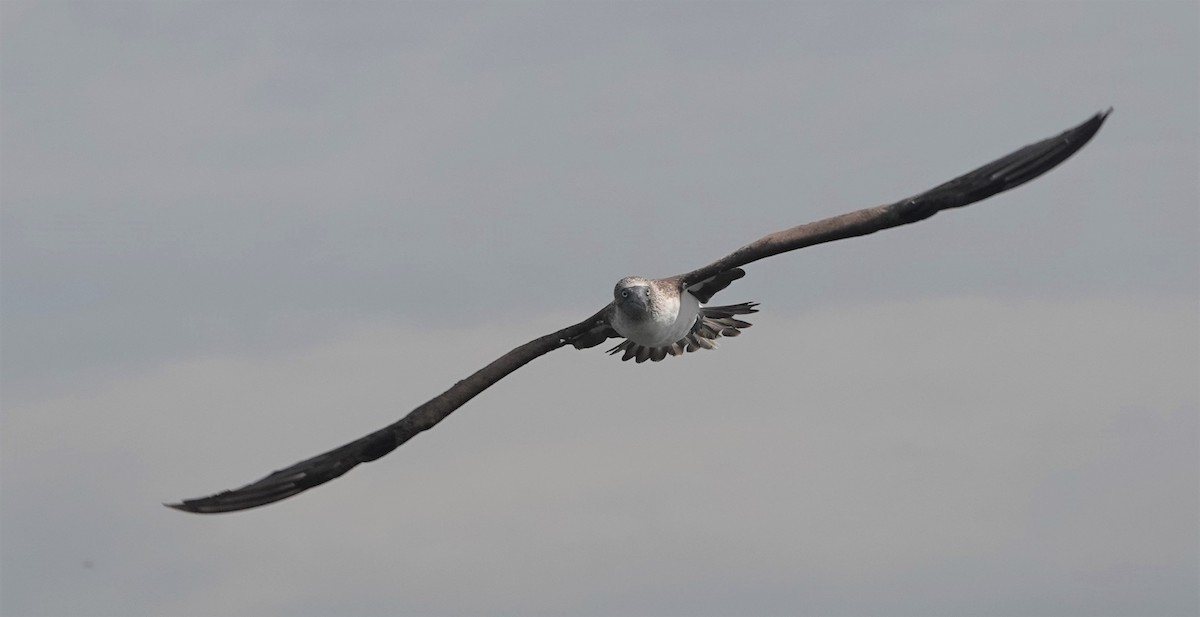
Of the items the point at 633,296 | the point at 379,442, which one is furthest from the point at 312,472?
the point at 633,296

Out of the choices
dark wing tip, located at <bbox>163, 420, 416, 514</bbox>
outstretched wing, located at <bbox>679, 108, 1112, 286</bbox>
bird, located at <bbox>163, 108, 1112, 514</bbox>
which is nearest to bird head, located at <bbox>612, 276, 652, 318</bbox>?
bird, located at <bbox>163, 108, 1112, 514</bbox>

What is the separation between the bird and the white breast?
0.01 m

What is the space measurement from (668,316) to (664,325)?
0.12 meters

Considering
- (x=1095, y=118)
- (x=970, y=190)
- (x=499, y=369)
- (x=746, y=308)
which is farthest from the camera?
(x=746, y=308)

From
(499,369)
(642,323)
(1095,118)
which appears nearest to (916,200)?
(1095,118)

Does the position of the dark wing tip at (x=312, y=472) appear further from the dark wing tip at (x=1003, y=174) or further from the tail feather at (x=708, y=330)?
the dark wing tip at (x=1003, y=174)

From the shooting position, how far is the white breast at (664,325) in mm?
21734

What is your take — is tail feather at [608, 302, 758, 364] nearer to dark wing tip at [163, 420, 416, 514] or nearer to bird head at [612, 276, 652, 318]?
bird head at [612, 276, 652, 318]

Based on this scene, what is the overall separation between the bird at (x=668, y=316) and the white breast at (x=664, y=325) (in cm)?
1

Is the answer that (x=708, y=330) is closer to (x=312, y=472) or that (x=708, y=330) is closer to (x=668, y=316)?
(x=668, y=316)

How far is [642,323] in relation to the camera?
70.9 ft

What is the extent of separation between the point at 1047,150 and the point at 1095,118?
2.44 ft

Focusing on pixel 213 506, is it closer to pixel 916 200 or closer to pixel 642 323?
pixel 642 323

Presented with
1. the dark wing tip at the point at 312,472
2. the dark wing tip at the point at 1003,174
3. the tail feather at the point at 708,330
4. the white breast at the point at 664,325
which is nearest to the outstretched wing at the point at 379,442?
the dark wing tip at the point at 312,472
